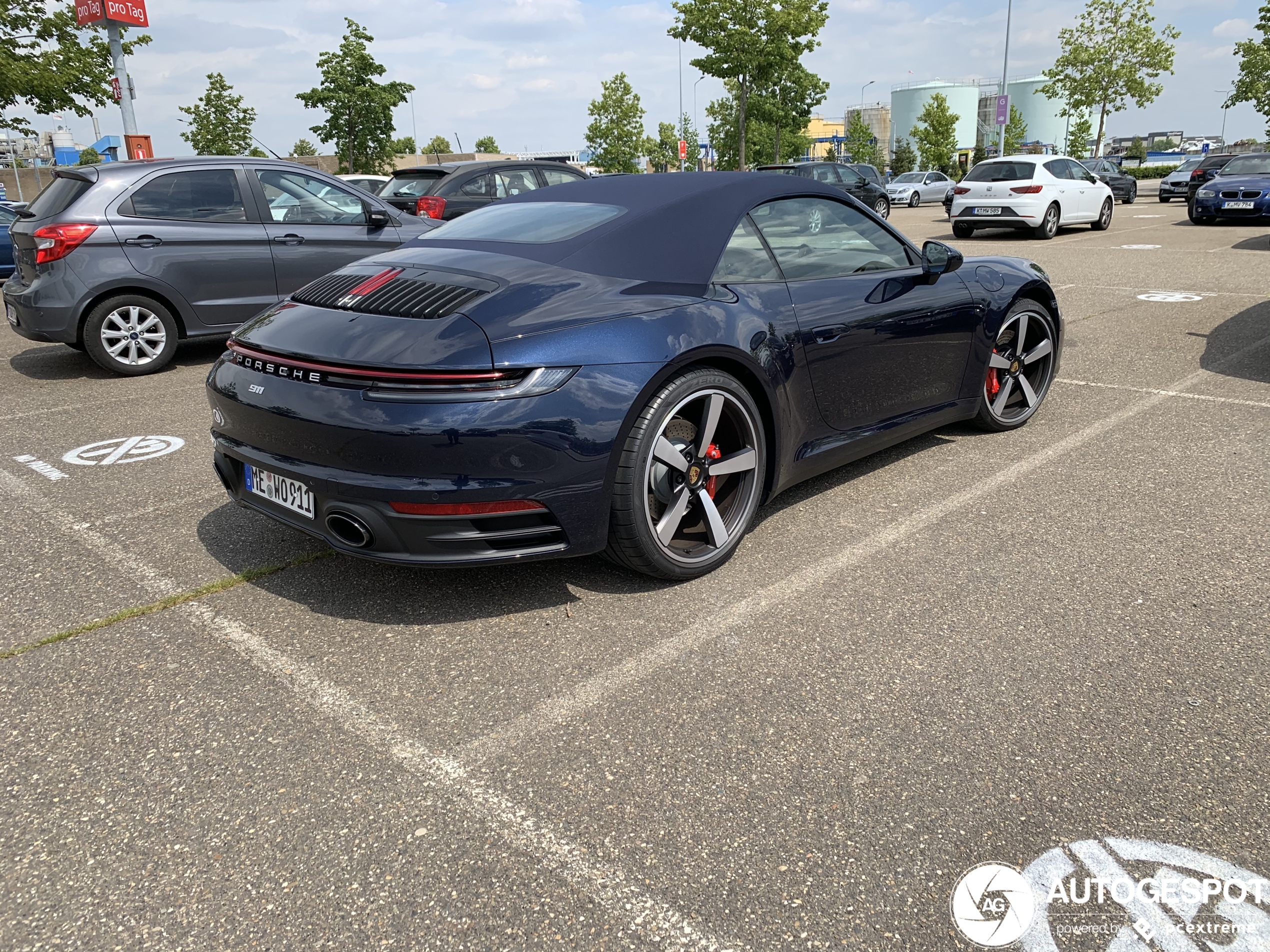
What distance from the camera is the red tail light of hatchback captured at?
23.1 feet

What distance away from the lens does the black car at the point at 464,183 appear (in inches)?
476

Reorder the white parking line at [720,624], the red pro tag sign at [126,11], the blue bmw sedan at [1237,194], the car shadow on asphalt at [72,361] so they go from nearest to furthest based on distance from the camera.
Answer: the white parking line at [720,624], the car shadow on asphalt at [72,361], the red pro tag sign at [126,11], the blue bmw sedan at [1237,194]

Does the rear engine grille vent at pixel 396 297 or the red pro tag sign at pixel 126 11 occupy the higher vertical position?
the red pro tag sign at pixel 126 11

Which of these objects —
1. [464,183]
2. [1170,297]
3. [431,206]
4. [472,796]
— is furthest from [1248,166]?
[472,796]

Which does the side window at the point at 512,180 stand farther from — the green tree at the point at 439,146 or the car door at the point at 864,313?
the green tree at the point at 439,146

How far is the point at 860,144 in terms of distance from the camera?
79.9m

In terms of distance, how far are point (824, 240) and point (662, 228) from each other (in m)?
0.85

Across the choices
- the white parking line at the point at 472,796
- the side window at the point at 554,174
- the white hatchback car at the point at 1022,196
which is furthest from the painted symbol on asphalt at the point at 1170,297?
the white parking line at the point at 472,796

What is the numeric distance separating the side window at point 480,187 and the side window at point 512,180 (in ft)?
0.21

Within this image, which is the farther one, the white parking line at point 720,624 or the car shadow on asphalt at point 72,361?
the car shadow on asphalt at point 72,361

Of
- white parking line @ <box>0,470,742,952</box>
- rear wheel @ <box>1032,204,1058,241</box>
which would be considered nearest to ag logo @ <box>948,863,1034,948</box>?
white parking line @ <box>0,470,742,952</box>

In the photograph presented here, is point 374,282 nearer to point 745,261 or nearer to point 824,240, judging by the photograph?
point 745,261

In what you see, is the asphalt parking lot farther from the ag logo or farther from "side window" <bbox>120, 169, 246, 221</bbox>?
"side window" <bbox>120, 169, 246, 221</bbox>

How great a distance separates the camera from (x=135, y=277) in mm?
7266
